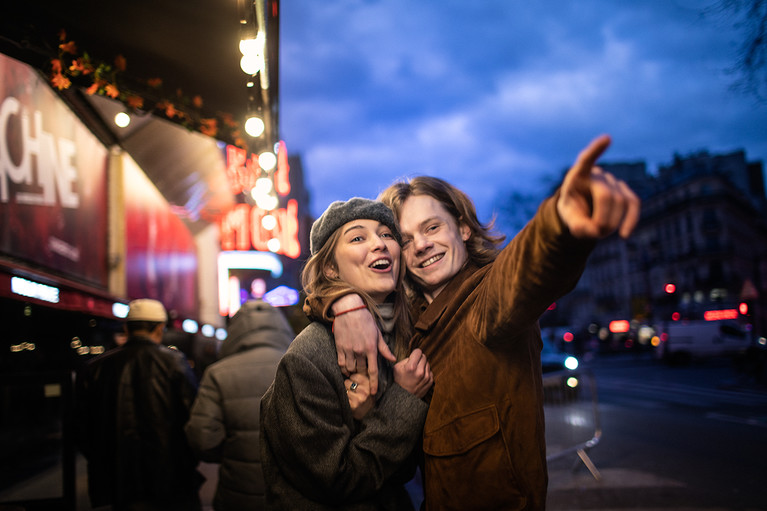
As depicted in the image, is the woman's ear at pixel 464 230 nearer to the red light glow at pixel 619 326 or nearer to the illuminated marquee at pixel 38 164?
the illuminated marquee at pixel 38 164

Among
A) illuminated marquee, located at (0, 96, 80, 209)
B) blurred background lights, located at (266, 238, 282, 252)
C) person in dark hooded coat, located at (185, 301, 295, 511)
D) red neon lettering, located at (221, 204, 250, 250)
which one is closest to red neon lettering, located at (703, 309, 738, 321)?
blurred background lights, located at (266, 238, 282, 252)

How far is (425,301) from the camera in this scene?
96.3 inches

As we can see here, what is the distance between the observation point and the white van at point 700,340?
2458 centimetres

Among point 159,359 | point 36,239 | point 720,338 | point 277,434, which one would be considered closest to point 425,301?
point 277,434

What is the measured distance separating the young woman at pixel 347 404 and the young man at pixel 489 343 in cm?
9

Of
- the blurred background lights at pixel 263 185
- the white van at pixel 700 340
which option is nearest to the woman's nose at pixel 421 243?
the blurred background lights at pixel 263 185

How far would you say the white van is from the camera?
24.6 meters

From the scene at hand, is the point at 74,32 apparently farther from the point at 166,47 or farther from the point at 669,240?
the point at 669,240

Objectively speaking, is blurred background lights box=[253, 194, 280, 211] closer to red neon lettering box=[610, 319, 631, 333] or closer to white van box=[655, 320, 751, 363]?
white van box=[655, 320, 751, 363]

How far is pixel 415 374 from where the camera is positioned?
1.99m

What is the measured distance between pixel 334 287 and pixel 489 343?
667 mm

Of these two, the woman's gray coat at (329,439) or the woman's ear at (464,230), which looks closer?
the woman's gray coat at (329,439)

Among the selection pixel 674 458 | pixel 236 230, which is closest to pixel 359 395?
pixel 674 458

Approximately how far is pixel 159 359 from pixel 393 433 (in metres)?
3.18
